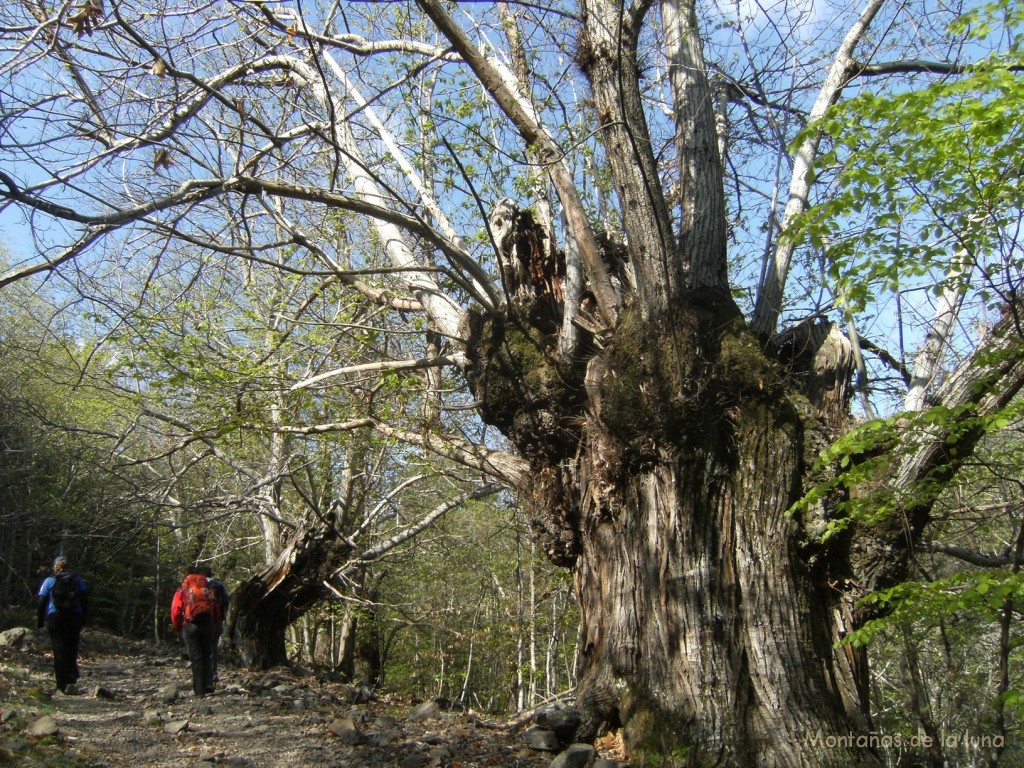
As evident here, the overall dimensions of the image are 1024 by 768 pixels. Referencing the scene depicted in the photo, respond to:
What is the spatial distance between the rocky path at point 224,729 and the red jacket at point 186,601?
685 millimetres

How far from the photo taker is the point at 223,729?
5.79 m

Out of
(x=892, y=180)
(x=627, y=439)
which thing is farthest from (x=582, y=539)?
(x=892, y=180)

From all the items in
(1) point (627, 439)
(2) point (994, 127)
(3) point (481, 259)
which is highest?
(3) point (481, 259)

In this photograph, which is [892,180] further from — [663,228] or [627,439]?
[627,439]

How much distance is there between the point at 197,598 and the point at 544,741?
382cm

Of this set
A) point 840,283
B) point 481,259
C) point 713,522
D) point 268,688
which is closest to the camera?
point 840,283

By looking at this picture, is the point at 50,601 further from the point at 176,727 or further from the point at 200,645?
the point at 176,727

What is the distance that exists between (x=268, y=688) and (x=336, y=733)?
2.68m

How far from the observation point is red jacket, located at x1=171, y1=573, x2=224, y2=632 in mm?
6938

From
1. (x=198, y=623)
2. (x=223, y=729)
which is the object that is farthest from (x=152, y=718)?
(x=198, y=623)

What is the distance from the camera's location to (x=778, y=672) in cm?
428

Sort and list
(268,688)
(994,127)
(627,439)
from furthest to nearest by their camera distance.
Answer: (268,688) < (627,439) < (994,127)

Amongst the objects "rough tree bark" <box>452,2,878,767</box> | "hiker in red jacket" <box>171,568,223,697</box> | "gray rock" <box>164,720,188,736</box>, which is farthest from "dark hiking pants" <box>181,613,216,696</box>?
"rough tree bark" <box>452,2,878,767</box>

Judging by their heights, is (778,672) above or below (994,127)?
below
